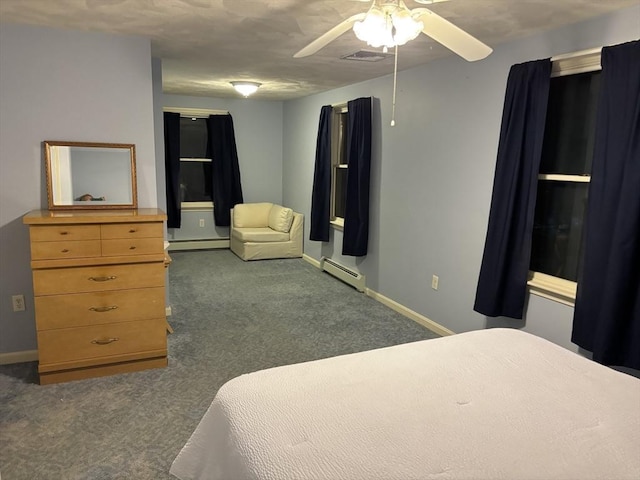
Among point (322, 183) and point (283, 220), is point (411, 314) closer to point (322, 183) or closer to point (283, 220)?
point (322, 183)

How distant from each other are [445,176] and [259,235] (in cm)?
325

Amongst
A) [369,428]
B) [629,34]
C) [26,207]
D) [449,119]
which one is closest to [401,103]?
[449,119]

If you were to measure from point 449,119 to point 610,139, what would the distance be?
142 cm

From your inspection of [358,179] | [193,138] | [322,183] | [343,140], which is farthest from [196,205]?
[358,179]

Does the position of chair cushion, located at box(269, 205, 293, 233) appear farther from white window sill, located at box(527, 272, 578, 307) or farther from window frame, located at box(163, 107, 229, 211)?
white window sill, located at box(527, 272, 578, 307)

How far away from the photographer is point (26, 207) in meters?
3.09

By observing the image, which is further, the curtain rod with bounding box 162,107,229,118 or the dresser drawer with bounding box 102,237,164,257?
the curtain rod with bounding box 162,107,229,118

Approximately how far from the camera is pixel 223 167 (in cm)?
693

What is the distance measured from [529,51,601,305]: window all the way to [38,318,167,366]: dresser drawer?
8.38 ft

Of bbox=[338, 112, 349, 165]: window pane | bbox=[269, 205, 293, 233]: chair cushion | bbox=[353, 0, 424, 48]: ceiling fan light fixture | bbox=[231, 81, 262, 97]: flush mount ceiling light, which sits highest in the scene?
bbox=[231, 81, 262, 97]: flush mount ceiling light

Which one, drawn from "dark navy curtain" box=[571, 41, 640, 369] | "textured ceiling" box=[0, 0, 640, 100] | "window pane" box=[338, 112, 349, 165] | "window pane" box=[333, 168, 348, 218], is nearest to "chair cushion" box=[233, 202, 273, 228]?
"window pane" box=[333, 168, 348, 218]

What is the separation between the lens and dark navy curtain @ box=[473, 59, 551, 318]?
2.83 meters

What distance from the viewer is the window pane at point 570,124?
Answer: 2773mm

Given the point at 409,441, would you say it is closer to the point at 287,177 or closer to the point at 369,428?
the point at 369,428
